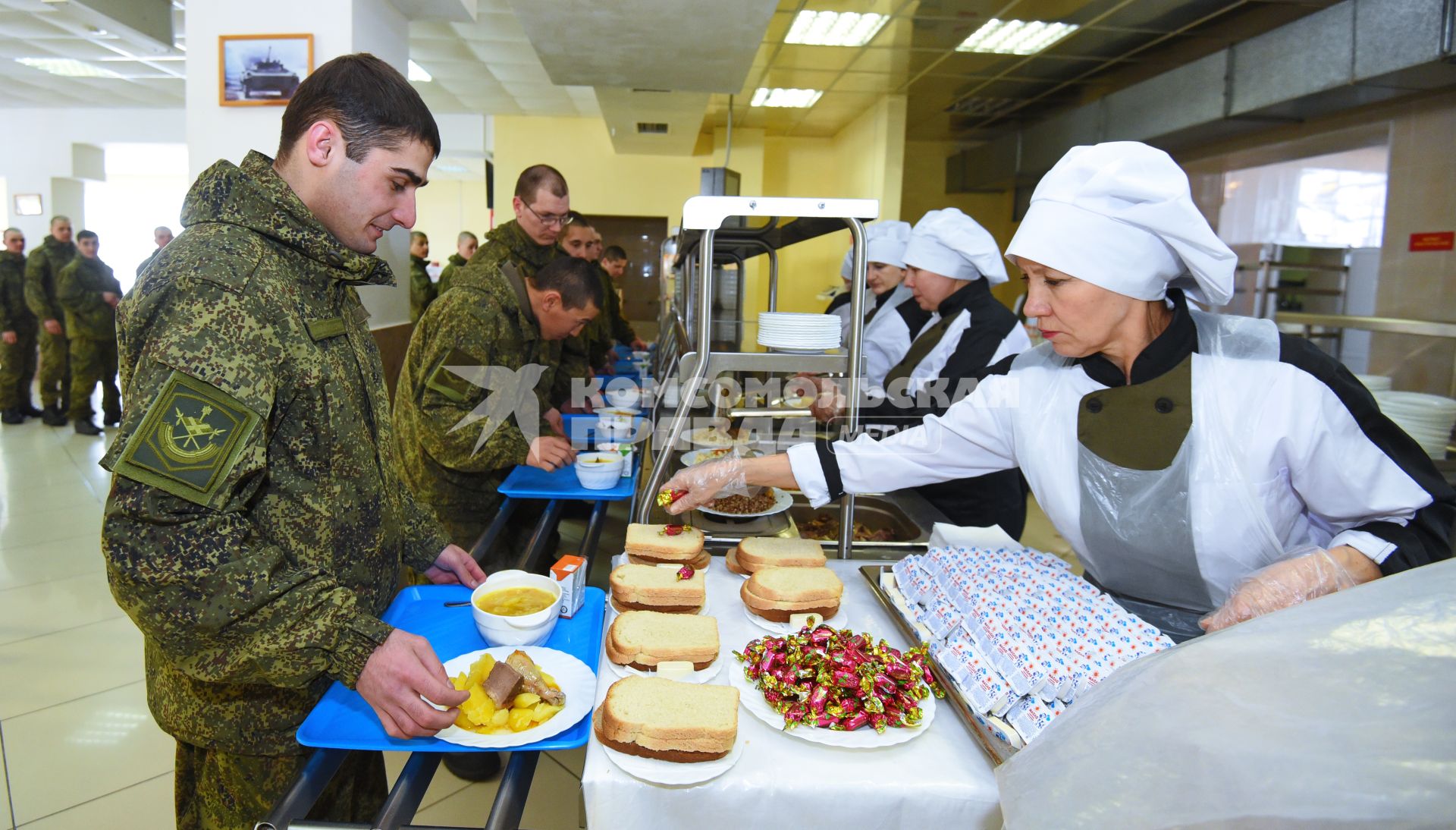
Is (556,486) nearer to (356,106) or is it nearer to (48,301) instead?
(356,106)

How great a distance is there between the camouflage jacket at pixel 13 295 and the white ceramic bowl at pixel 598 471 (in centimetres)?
786

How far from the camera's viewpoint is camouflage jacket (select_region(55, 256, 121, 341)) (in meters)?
6.71

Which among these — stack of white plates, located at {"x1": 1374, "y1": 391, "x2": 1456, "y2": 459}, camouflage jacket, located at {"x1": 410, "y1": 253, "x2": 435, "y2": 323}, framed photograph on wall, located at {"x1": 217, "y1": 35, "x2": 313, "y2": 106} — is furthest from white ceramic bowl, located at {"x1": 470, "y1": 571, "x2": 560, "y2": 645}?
camouflage jacket, located at {"x1": 410, "y1": 253, "x2": 435, "y2": 323}

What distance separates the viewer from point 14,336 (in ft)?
23.4

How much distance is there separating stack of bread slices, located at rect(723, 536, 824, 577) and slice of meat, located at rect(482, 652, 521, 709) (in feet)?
1.74

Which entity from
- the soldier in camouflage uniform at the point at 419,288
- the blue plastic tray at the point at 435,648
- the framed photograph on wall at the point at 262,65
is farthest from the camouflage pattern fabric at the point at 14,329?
the blue plastic tray at the point at 435,648

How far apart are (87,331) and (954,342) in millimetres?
7582

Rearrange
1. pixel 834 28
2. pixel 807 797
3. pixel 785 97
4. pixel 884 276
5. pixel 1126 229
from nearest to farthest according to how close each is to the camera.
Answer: pixel 807 797, pixel 1126 229, pixel 884 276, pixel 834 28, pixel 785 97

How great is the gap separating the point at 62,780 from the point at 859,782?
2.51 metres

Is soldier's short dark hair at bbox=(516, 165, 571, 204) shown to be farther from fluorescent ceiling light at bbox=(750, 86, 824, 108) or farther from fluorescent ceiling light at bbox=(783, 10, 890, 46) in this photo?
fluorescent ceiling light at bbox=(750, 86, 824, 108)

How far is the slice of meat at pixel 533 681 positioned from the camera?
957mm

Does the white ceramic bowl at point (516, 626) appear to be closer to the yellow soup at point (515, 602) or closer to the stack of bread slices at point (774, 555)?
the yellow soup at point (515, 602)

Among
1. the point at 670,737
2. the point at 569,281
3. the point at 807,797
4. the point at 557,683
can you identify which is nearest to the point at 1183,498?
the point at 807,797

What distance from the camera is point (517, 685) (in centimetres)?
96
